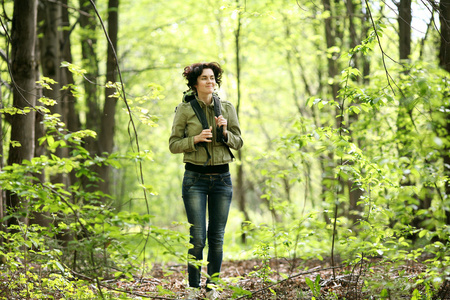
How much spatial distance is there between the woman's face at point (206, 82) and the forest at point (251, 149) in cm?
39

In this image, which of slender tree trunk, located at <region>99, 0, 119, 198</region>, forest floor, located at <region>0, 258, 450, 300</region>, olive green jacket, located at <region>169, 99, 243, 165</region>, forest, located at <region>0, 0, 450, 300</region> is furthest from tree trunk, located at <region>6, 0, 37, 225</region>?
slender tree trunk, located at <region>99, 0, 119, 198</region>

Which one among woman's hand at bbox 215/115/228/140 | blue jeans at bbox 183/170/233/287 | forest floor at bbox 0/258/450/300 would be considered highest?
woman's hand at bbox 215/115/228/140

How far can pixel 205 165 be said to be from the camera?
12.4 feet

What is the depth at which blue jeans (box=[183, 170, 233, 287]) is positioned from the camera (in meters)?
3.75

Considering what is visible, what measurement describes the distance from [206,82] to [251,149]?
17.4 ft

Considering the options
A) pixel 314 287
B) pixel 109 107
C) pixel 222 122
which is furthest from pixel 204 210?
pixel 109 107

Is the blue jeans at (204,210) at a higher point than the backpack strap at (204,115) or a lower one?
lower

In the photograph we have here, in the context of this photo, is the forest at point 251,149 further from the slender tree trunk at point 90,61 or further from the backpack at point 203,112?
the backpack at point 203,112

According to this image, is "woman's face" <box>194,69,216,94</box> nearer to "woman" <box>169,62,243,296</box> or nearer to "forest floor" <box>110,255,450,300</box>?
"woman" <box>169,62,243,296</box>

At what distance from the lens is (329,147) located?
10.2 feet

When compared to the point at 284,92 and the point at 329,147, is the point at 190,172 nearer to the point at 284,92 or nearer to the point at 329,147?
the point at 329,147

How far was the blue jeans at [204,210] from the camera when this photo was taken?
3.75 meters

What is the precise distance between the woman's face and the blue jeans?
0.81m

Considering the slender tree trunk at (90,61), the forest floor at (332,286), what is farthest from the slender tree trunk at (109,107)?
the forest floor at (332,286)
